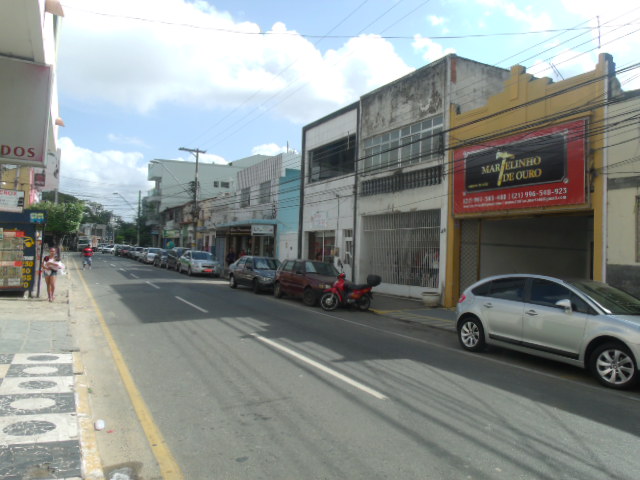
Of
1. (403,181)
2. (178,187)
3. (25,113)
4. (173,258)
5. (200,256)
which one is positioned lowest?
(173,258)

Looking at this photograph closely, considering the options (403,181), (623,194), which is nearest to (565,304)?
(623,194)

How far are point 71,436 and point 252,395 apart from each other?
2055 millimetres

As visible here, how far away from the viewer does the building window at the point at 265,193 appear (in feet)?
102

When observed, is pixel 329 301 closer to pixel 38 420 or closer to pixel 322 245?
pixel 322 245

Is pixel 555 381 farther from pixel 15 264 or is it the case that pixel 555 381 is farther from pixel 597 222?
pixel 15 264

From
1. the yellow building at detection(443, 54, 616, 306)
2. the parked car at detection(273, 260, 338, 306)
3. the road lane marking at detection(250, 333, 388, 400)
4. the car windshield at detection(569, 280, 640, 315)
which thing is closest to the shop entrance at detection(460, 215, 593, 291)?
the yellow building at detection(443, 54, 616, 306)

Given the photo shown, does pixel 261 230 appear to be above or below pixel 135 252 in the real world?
above

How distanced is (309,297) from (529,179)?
7533mm

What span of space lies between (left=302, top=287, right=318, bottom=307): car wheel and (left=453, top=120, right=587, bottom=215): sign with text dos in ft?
18.2

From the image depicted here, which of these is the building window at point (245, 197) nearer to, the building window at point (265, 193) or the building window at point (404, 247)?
the building window at point (265, 193)

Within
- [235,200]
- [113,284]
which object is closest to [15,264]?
[113,284]

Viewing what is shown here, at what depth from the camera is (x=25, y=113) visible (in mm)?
5367

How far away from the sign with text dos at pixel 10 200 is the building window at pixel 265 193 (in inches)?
679

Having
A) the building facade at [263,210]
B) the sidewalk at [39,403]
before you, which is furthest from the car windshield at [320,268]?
the building facade at [263,210]
